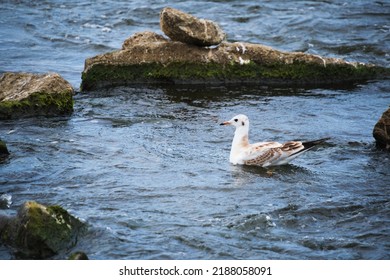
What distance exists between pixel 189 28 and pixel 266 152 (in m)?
4.50

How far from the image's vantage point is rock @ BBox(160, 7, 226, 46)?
14.3 metres

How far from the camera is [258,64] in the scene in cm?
1492

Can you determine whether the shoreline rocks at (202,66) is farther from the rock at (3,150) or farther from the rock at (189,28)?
the rock at (3,150)

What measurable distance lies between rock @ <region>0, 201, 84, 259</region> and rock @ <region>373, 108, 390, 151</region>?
5170mm

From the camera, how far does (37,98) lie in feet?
41.5

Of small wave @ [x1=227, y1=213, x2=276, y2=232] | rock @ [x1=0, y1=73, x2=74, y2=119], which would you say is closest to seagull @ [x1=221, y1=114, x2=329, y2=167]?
small wave @ [x1=227, y1=213, x2=276, y2=232]

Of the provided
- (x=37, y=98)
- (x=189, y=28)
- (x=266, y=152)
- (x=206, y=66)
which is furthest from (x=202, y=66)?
(x=266, y=152)

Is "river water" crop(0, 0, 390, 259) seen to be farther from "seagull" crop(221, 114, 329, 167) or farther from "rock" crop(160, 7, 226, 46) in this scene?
"rock" crop(160, 7, 226, 46)

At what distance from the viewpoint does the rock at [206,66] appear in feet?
47.6

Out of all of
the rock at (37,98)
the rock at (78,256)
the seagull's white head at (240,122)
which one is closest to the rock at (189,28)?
the rock at (37,98)

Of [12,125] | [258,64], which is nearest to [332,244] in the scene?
[12,125]

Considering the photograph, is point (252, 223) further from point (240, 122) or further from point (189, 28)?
point (189, 28)

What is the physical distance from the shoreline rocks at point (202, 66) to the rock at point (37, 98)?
152 cm

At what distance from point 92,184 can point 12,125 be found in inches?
118
